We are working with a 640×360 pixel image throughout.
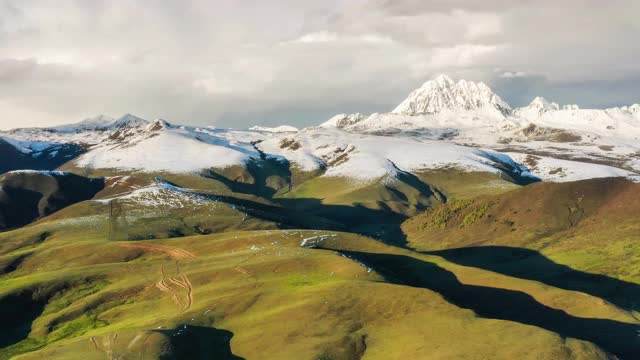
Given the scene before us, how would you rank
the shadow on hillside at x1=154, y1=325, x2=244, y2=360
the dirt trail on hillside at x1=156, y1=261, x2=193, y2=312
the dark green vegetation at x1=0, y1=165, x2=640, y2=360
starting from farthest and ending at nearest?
the dirt trail on hillside at x1=156, y1=261, x2=193, y2=312, the shadow on hillside at x1=154, y1=325, x2=244, y2=360, the dark green vegetation at x1=0, y1=165, x2=640, y2=360

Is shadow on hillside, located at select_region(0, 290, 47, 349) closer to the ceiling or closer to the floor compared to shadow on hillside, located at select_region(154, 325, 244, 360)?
closer to the floor

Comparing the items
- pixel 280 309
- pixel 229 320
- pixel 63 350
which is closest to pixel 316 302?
pixel 280 309

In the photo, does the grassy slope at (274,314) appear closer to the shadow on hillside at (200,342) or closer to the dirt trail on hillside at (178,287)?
the shadow on hillside at (200,342)

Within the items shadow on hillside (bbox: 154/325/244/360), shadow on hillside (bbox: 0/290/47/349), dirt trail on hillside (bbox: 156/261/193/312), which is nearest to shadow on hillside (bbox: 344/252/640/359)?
shadow on hillside (bbox: 154/325/244/360)

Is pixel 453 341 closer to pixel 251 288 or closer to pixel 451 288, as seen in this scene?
pixel 251 288

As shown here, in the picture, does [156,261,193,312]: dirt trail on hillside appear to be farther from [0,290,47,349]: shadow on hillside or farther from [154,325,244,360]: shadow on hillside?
[0,290,47,349]: shadow on hillside

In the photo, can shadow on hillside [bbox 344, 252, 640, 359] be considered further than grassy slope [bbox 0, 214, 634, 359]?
Yes

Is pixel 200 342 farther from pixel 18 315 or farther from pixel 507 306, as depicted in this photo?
pixel 507 306

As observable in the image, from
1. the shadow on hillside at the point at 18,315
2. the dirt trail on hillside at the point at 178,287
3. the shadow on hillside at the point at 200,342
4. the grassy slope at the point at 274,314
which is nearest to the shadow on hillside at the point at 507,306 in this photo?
the grassy slope at the point at 274,314
